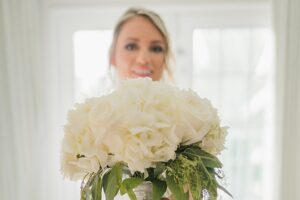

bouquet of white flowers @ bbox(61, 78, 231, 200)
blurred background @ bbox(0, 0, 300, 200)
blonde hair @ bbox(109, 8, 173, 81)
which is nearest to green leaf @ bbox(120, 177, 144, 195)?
bouquet of white flowers @ bbox(61, 78, 231, 200)

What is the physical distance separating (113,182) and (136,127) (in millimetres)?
107

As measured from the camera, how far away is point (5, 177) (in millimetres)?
1645

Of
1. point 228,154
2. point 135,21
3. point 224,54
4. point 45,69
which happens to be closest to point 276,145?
point 228,154

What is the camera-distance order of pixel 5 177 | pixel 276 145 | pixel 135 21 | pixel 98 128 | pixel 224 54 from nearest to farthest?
1. pixel 98 128
2. pixel 135 21
3. pixel 5 177
4. pixel 276 145
5. pixel 224 54

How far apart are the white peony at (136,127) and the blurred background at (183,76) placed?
109cm

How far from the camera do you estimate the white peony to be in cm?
53

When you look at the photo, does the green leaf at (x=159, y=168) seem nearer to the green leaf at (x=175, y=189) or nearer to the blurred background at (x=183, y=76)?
the green leaf at (x=175, y=189)

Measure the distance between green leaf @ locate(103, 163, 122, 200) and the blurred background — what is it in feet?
3.78

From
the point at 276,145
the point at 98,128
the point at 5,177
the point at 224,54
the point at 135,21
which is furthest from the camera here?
the point at 224,54

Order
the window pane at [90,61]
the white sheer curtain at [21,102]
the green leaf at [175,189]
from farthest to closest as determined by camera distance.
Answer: the window pane at [90,61] → the white sheer curtain at [21,102] → the green leaf at [175,189]

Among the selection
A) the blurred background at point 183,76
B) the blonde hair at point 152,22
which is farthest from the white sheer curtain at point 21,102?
the blonde hair at point 152,22

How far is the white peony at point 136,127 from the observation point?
534mm

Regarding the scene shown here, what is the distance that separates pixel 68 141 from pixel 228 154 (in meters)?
1.57

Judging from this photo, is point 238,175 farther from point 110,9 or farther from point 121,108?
point 121,108
